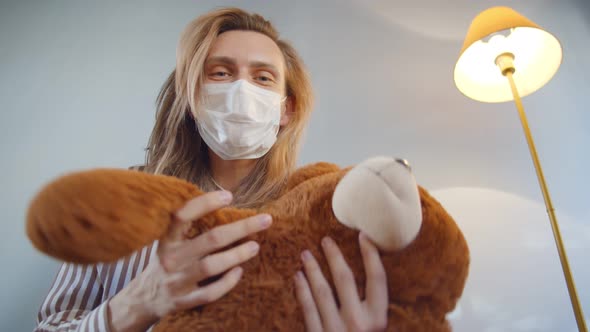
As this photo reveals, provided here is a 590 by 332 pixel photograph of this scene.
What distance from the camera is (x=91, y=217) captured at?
9.6 inches

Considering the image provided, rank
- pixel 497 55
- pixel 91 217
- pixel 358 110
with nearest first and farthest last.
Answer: pixel 91 217
pixel 497 55
pixel 358 110

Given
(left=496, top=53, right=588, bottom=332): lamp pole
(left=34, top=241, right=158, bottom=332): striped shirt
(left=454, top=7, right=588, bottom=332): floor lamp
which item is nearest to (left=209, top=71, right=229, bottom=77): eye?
(left=34, top=241, right=158, bottom=332): striped shirt

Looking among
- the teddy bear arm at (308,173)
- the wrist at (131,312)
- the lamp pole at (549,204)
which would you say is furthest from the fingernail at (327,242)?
the lamp pole at (549,204)

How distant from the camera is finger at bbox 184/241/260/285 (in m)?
0.36

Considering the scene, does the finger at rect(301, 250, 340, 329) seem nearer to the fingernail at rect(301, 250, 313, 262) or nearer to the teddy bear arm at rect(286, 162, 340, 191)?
the fingernail at rect(301, 250, 313, 262)

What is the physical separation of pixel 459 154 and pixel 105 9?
58.9 inches

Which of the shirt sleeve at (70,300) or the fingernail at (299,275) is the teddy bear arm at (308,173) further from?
the shirt sleeve at (70,300)

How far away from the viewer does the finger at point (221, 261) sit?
1.17 ft

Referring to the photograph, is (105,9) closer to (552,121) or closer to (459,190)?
(459,190)

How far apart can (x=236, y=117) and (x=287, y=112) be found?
271 mm

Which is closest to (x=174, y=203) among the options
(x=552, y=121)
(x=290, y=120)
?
(x=290, y=120)

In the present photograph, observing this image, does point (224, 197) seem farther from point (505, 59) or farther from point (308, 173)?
point (505, 59)

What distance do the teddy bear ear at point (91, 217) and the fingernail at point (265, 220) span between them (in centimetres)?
12

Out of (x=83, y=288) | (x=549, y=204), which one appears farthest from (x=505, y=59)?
(x=83, y=288)
